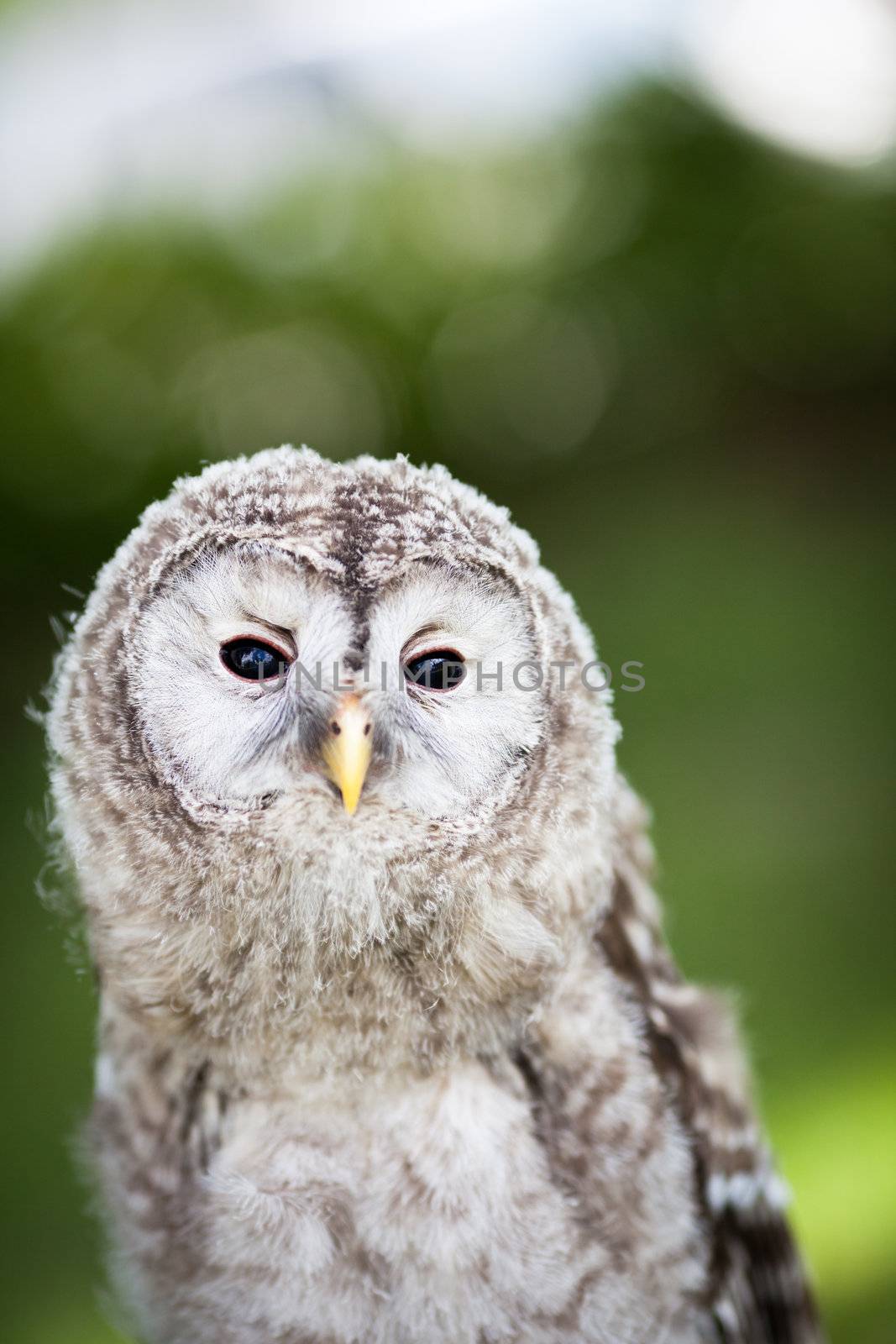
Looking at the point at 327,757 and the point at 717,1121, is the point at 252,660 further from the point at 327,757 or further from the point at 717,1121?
the point at 717,1121

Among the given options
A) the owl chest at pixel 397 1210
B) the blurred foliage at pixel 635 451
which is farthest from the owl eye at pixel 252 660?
the owl chest at pixel 397 1210

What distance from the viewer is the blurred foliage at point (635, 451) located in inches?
60.3

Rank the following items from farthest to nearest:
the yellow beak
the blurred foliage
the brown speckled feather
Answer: the blurred foliage
the brown speckled feather
the yellow beak

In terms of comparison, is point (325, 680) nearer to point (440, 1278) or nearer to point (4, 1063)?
point (440, 1278)

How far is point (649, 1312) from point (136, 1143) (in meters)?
0.43

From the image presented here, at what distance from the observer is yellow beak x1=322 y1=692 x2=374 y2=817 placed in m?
0.64

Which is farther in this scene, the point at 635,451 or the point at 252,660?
the point at 635,451

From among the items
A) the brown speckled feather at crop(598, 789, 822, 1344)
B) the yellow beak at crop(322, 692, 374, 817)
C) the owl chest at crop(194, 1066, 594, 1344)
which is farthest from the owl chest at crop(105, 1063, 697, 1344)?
the yellow beak at crop(322, 692, 374, 817)

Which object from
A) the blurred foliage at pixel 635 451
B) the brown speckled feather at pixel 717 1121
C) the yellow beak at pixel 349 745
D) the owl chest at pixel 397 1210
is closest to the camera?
the yellow beak at pixel 349 745

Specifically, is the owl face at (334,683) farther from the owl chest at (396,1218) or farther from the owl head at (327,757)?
the owl chest at (396,1218)

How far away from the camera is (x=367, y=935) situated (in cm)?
74

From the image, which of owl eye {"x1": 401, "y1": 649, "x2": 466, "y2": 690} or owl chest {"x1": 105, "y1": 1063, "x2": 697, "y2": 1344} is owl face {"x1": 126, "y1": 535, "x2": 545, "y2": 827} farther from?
owl chest {"x1": 105, "y1": 1063, "x2": 697, "y2": 1344}

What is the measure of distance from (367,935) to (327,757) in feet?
0.49

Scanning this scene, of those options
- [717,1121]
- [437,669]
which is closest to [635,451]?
[717,1121]
